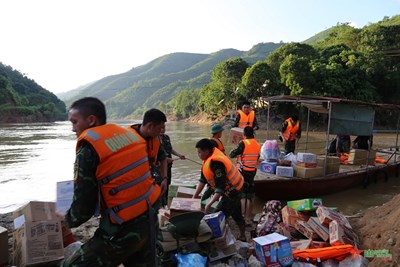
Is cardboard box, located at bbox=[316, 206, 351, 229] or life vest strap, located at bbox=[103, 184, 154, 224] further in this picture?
cardboard box, located at bbox=[316, 206, 351, 229]

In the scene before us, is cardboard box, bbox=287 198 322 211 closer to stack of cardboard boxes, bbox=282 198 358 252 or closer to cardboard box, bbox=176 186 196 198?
stack of cardboard boxes, bbox=282 198 358 252

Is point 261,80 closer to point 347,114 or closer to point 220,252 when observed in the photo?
point 347,114

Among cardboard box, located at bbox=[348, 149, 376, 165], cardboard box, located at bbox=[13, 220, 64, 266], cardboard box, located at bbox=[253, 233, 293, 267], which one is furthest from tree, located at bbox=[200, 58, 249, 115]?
cardboard box, located at bbox=[13, 220, 64, 266]

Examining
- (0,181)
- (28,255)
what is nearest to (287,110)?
(0,181)

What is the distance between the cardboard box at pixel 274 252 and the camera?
3.55 metres

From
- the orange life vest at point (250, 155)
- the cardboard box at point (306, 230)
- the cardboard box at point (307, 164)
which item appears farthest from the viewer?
the cardboard box at point (307, 164)

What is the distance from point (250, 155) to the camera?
560 centimetres

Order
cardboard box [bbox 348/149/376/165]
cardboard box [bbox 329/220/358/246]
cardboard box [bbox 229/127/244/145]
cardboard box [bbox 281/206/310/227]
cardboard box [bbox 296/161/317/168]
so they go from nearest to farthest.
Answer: cardboard box [bbox 329/220/358/246], cardboard box [bbox 281/206/310/227], cardboard box [bbox 229/127/244/145], cardboard box [bbox 296/161/317/168], cardboard box [bbox 348/149/376/165]

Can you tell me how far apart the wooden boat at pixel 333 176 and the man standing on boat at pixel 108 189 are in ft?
17.4

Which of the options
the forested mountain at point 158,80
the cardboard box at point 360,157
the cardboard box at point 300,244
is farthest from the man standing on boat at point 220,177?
the forested mountain at point 158,80

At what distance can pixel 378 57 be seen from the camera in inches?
1205

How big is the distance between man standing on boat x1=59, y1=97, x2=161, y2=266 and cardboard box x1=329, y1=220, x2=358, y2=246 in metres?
2.78

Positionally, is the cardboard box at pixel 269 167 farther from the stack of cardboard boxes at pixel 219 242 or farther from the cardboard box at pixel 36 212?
the cardboard box at pixel 36 212

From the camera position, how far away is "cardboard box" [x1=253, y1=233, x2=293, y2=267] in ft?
11.7
